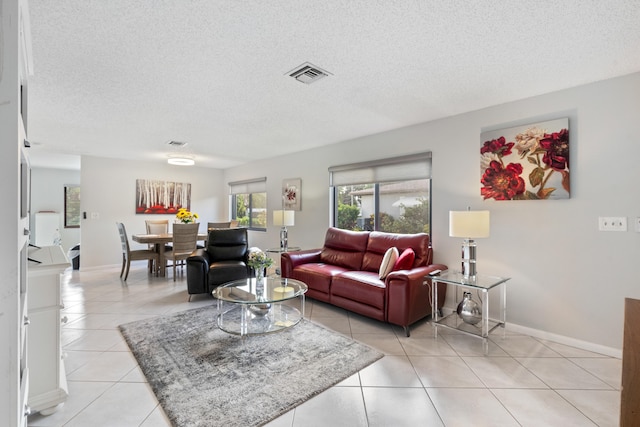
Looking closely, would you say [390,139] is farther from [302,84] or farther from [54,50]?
[54,50]

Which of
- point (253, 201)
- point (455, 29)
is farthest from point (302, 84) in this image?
point (253, 201)

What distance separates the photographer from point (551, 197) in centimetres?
269

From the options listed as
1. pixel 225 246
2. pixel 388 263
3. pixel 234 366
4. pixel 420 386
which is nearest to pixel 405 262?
pixel 388 263

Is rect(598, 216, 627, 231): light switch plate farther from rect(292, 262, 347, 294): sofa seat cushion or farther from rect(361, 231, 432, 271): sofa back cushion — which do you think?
rect(292, 262, 347, 294): sofa seat cushion

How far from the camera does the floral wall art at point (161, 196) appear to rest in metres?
6.42

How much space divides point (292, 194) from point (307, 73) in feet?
10.6

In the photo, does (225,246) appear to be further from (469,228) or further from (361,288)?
(469,228)

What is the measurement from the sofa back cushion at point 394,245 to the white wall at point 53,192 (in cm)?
807

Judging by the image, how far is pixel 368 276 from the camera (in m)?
3.27

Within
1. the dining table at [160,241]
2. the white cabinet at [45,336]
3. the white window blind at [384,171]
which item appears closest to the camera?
the white cabinet at [45,336]

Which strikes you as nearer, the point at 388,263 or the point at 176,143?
the point at 388,263

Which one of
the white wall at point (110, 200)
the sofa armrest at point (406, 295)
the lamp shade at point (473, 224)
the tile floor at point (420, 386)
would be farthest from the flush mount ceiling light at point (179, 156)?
the lamp shade at point (473, 224)

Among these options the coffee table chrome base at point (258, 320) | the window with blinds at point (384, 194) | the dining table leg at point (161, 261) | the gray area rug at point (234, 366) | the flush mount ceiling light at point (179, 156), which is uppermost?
the flush mount ceiling light at point (179, 156)

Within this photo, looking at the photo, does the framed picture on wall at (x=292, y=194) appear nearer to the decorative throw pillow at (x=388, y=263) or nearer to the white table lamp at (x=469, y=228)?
the decorative throw pillow at (x=388, y=263)
